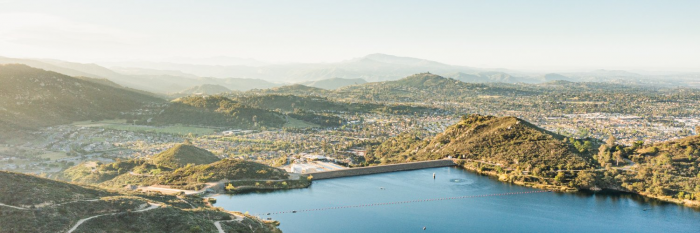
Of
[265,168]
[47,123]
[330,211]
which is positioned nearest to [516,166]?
[330,211]

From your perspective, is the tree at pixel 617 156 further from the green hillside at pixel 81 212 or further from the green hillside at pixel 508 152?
the green hillside at pixel 81 212

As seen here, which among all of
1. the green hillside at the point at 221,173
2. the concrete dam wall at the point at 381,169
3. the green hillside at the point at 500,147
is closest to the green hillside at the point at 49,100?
the green hillside at the point at 221,173

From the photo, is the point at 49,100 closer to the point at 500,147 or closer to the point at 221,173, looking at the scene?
the point at 221,173

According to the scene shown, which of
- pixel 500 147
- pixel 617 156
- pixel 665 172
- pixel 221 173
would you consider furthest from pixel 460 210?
pixel 221 173

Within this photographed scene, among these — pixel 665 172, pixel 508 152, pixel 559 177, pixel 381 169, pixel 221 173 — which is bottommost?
pixel 381 169

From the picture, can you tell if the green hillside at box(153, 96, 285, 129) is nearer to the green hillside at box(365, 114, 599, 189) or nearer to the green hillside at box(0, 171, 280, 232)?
the green hillside at box(365, 114, 599, 189)

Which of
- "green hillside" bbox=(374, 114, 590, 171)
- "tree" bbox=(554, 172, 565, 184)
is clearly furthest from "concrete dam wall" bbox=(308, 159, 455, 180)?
"tree" bbox=(554, 172, 565, 184)

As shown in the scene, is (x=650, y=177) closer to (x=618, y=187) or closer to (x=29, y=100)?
(x=618, y=187)

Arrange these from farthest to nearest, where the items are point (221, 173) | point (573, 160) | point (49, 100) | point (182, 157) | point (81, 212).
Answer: point (49, 100)
point (182, 157)
point (573, 160)
point (221, 173)
point (81, 212)
